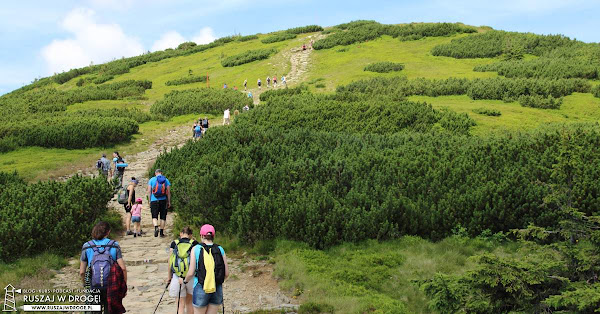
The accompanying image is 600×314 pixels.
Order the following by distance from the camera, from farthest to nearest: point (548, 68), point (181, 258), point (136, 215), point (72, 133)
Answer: point (548, 68) < point (72, 133) < point (136, 215) < point (181, 258)

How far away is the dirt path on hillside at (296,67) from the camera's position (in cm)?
4606

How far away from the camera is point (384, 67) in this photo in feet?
145

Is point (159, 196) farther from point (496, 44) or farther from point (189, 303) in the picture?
point (496, 44)

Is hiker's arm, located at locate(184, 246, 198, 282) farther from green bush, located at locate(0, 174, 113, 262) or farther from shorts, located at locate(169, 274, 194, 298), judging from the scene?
green bush, located at locate(0, 174, 113, 262)

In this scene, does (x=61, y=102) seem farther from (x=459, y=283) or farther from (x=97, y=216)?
(x=459, y=283)

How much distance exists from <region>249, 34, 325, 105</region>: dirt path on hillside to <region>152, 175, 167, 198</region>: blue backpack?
26340 millimetres

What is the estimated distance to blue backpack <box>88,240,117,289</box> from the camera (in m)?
6.79

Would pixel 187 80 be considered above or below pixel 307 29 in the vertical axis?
below

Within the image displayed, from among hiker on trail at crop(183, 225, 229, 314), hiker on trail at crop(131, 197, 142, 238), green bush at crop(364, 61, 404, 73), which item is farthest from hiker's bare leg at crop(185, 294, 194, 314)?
green bush at crop(364, 61, 404, 73)

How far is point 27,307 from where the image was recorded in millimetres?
8789

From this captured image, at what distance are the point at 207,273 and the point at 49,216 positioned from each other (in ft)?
24.6

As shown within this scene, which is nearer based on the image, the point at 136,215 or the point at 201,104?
the point at 136,215

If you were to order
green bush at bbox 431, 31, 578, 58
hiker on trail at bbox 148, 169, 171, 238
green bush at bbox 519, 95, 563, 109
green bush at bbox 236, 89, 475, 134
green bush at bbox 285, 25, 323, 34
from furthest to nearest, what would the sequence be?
green bush at bbox 285, 25, 323, 34
green bush at bbox 431, 31, 578, 58
green bush at bbox 519, 95, 563, 109
green bush at bbox 236, 89, 475, 134
hiker on trail at bbox 148, 169, 171, 238

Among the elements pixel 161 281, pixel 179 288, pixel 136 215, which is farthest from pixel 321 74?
pixel 179 288
